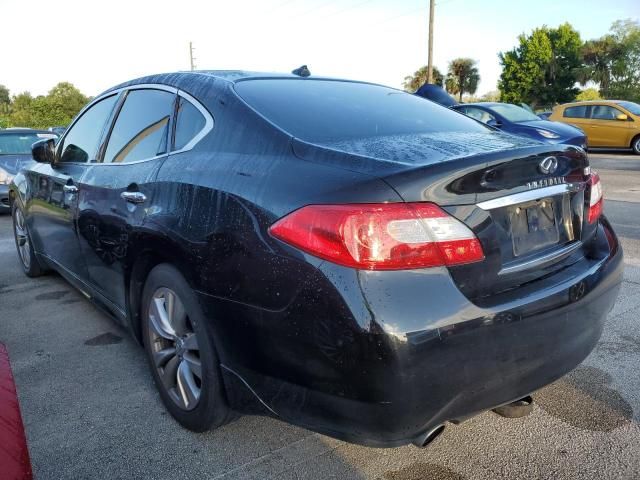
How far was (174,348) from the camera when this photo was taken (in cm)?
247

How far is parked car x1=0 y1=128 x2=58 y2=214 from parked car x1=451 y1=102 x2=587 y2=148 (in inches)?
314

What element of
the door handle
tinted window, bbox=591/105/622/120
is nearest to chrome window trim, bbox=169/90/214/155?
the door handle

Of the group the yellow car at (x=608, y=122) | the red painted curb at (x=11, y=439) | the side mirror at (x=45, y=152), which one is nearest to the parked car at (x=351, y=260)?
the red painted curb at (x=11, y=439)

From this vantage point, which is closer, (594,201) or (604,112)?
(594,201)

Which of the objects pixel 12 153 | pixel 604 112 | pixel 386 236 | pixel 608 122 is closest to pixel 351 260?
pixel 386 236

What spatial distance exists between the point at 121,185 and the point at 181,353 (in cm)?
96

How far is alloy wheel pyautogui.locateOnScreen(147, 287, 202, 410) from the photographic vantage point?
2328mm

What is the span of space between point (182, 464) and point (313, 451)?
53 cm

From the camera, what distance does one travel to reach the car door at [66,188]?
3.46 m

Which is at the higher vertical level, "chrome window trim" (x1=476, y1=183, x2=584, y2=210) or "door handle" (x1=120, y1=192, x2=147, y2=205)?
"chrome window trim" (x1=476, y1=183, x2=584, y2=210)

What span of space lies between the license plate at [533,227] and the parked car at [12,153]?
347 inches

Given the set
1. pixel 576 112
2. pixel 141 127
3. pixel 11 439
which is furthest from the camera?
pixel 576 112

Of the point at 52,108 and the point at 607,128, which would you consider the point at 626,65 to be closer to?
the point at 607,128

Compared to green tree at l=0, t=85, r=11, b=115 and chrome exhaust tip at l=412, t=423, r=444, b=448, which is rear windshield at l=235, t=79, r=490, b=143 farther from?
green tree at l=0, t=85, r=11, b=115
